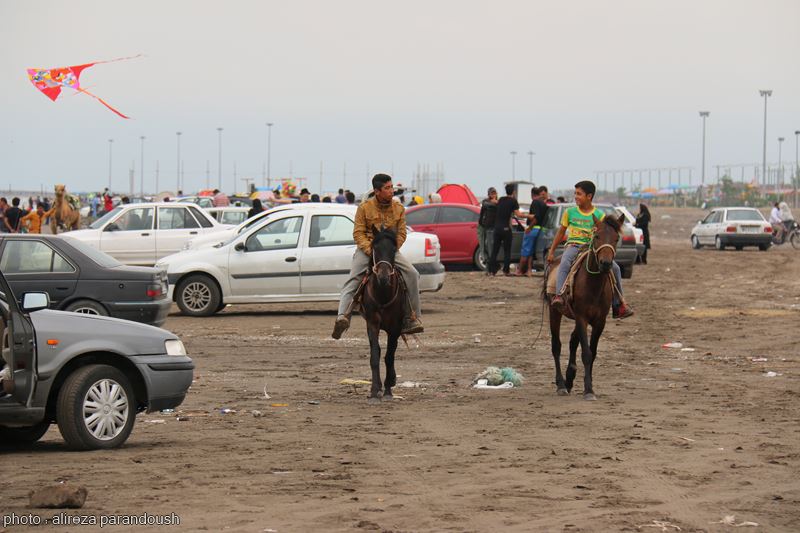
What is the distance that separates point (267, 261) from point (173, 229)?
8.30 meters

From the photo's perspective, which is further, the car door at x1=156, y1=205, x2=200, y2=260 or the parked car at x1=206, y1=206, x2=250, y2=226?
the parked car at x1=206, y1=206, x2=250, y2=226

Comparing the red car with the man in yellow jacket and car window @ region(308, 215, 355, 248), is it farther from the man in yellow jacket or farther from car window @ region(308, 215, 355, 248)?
the man in yellow jacket

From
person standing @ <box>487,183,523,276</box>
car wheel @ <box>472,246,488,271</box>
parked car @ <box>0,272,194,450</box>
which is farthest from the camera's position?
car wheel @ <box>472,246,488,271</box>

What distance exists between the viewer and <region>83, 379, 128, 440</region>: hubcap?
1012 centimetres

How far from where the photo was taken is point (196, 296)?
23.2 m

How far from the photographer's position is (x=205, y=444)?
10.4 metres

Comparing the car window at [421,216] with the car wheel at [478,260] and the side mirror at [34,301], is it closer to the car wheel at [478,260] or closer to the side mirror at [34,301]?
the car wheel at [478,260]

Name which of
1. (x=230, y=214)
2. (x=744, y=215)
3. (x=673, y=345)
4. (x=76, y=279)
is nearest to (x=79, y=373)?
(x=76, y=279)

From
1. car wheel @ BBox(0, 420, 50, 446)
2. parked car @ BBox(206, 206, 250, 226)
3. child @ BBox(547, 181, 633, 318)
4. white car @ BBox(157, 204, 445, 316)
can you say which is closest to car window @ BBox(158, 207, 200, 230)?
white car @ BBox(157, 204, 445, 316)

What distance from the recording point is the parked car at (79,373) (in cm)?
974

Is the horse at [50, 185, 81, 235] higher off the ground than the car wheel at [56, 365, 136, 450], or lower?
higher

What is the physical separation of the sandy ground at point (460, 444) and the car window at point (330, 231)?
2621 millimetres

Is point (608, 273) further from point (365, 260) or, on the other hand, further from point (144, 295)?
point (144, 295)

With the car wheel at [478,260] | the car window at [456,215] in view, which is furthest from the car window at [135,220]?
the car wheel at [478,260]
